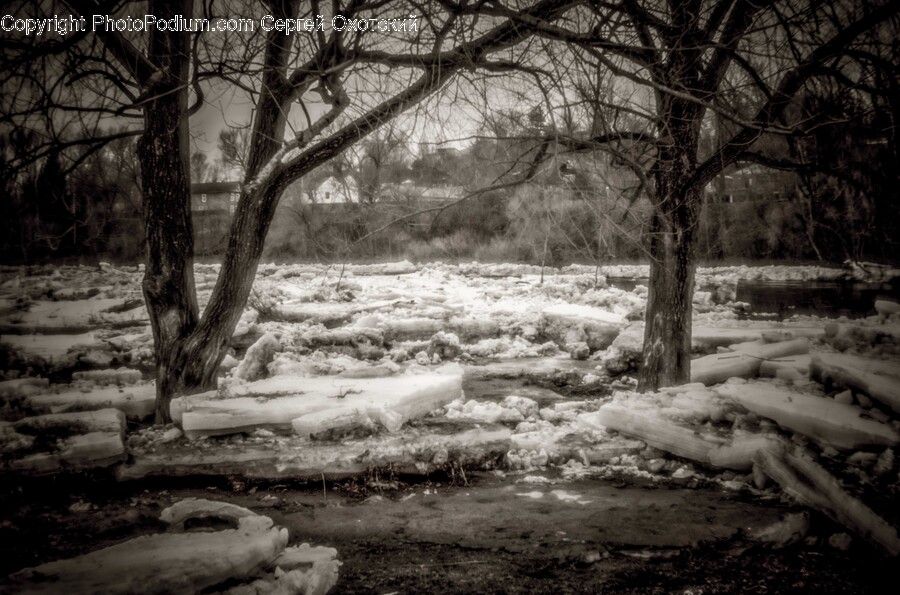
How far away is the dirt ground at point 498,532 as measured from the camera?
2451 mm

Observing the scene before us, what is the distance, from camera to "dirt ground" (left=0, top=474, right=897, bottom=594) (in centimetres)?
245

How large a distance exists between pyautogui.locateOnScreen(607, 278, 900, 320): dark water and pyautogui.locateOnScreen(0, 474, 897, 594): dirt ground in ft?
31.8

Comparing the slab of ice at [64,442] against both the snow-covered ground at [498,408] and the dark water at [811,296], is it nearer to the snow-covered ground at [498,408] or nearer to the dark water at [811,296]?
the snow-covered ground at [498,408]

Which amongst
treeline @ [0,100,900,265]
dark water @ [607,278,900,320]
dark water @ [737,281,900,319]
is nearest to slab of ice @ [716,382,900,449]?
treeline @ [0,100,900,265]

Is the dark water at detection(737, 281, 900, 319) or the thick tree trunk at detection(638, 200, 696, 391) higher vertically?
the thick tree trunk at detection(638, 200, 696, 391)

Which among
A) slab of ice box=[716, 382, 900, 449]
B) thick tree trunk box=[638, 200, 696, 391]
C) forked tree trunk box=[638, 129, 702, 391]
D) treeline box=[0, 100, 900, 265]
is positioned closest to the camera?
slab of ice box=[716, 382, 900, 449]

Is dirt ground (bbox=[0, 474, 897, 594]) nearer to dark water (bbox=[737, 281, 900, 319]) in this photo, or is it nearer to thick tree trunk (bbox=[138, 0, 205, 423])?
thick tree trunk (bbox=[138, 0, 205, 423])

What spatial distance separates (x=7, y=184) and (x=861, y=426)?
6.28 meters

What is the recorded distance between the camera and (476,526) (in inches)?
118

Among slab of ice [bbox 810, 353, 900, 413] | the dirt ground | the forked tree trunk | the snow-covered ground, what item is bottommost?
the dirt ground

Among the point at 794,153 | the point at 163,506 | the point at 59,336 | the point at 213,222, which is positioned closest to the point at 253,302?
the point at 59,336

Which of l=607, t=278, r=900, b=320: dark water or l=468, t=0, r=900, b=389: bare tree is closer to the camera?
l=468, t=0, r=900, b=389: bare tree

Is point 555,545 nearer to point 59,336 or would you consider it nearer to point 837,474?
point 837,474

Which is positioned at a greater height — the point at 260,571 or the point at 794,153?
the point at 794,153
